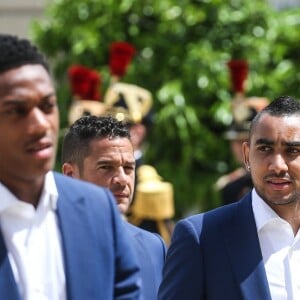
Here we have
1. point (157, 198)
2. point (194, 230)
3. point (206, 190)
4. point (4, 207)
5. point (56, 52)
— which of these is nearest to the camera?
point (4, 207)

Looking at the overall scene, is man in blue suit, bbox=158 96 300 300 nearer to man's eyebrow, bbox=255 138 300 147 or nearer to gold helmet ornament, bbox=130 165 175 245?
man's eyebrow, bbox=255 138 300 147

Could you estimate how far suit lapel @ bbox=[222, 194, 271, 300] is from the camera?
464cm

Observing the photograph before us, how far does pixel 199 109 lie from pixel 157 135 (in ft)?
1.22

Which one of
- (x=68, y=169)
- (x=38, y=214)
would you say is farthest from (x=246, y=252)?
(x=38, y=214)

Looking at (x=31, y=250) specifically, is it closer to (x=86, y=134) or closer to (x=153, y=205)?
(x=86, y=134)

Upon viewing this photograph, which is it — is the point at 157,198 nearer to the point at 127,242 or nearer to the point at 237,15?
the point at 237,15

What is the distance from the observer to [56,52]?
10977mm

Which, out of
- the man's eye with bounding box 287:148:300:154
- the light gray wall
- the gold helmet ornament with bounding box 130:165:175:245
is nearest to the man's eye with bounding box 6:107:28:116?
the man's eye with bounding box 287:148:300:154

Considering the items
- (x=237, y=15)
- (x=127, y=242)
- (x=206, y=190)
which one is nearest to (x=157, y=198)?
(x=206, y=190)

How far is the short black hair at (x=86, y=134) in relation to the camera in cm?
561

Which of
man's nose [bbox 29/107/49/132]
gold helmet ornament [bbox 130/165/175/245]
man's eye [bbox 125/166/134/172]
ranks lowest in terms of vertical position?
gold helmet ornament [bbox 130/165/175/245]

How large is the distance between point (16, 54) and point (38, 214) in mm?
418

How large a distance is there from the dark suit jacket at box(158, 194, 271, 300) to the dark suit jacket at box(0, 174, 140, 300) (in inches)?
40.5

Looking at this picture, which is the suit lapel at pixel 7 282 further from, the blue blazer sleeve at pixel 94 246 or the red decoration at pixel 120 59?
the red decoration at pixel 120 59
